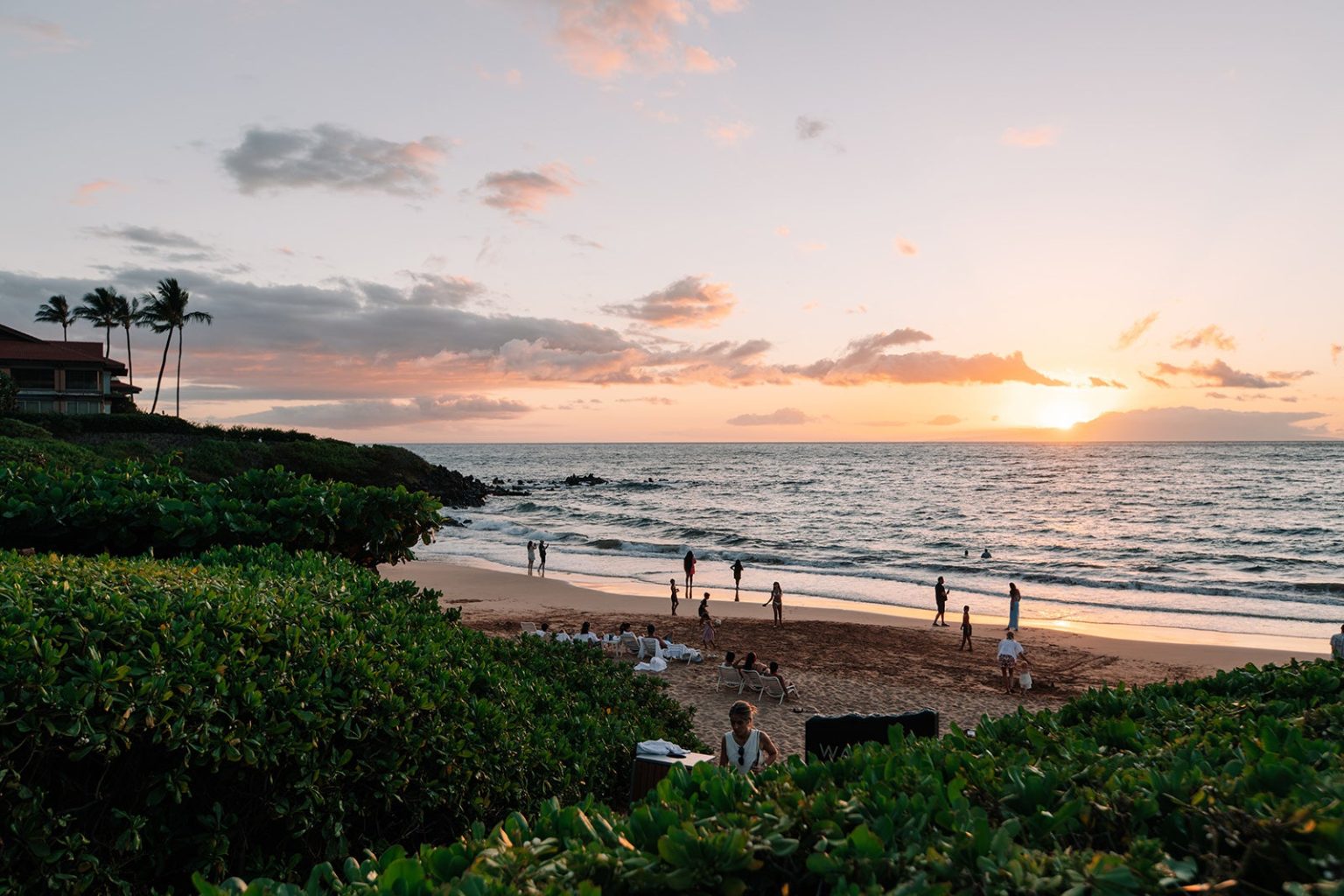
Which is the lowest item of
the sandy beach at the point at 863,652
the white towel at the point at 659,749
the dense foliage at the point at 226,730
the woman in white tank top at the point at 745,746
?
the sandy beach at the point at 863,652

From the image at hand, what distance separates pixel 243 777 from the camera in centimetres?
459

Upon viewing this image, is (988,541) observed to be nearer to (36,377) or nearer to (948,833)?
(948,833)

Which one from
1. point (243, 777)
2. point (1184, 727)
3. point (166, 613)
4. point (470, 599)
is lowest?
point (470, 599)

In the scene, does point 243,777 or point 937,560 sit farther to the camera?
point 937,560

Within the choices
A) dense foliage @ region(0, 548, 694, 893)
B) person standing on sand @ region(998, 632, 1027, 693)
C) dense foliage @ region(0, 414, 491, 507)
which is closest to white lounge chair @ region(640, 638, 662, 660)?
person standing on sand @ region(998, 632, 1027, 693)

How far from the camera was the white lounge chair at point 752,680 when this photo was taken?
613 inches

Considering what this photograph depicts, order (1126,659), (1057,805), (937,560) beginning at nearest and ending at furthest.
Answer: (1057,805) < (1126,659) < (937,560)

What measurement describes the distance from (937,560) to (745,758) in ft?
117

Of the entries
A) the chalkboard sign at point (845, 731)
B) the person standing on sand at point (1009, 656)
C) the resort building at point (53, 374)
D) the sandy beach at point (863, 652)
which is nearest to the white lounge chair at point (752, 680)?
the sandy beach at point (863, 652)

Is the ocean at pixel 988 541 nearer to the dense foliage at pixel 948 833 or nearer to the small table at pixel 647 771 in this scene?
the small table at pixel 647 771

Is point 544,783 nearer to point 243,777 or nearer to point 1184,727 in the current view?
point 243,777

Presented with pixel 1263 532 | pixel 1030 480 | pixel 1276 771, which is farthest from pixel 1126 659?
pixel 1030 480

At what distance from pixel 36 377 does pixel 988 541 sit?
2481 inches

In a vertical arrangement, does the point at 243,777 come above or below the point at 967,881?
below
